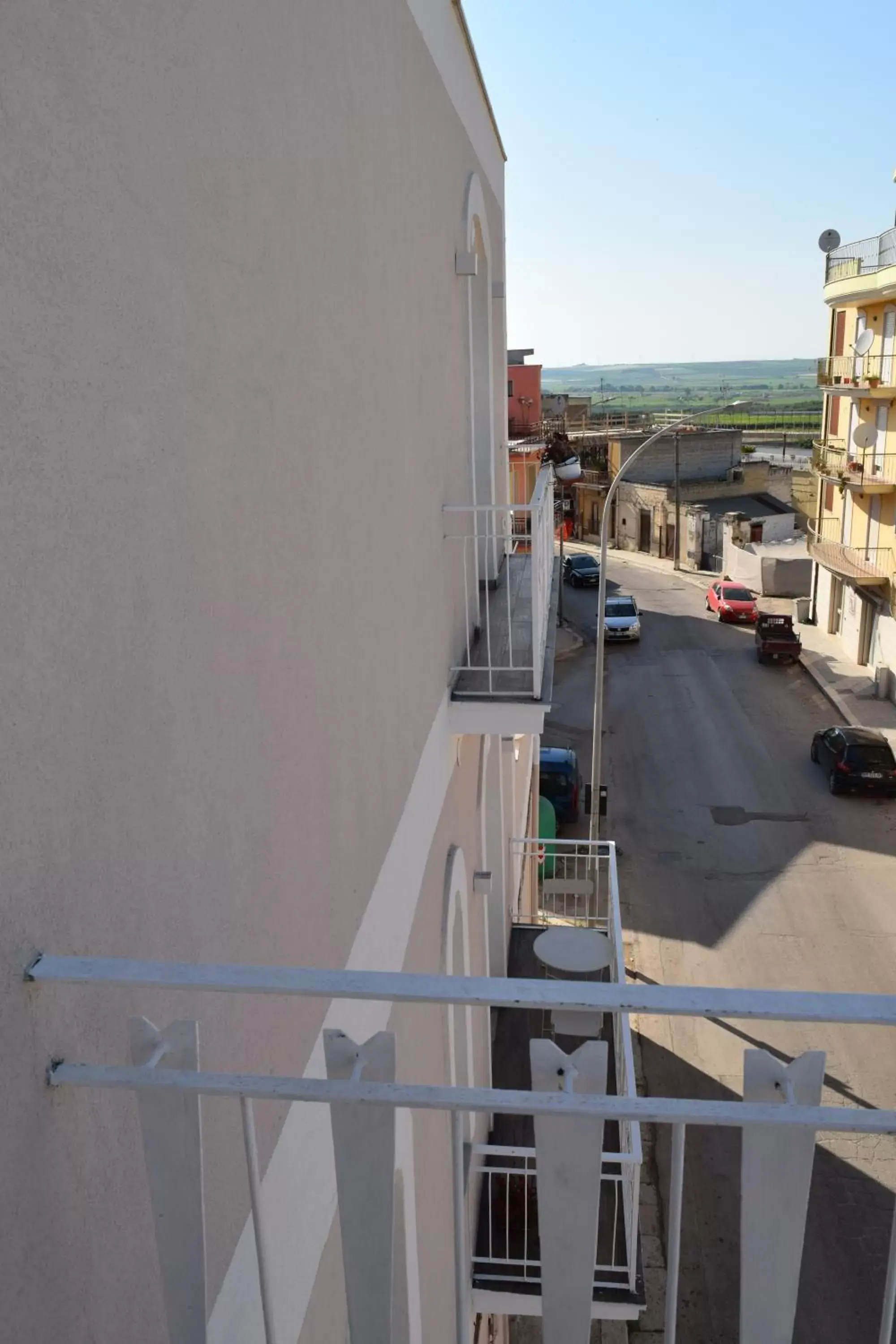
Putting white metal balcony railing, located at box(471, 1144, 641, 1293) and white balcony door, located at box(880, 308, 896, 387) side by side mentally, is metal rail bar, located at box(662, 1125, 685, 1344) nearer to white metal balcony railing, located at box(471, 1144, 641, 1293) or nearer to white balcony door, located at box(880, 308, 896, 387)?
white metal balcony railing, located at box(471, 1144, 641, 1293)

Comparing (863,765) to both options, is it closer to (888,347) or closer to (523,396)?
(523,396)

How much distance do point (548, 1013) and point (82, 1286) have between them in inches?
314

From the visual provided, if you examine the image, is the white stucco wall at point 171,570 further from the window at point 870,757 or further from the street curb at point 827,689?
the street curb at point 827,689

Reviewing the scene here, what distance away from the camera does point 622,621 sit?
1168 inches

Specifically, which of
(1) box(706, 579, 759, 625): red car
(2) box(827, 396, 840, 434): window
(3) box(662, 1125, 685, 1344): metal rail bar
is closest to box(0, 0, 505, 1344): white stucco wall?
(3) box(662, 1125, 685, 1344): metal rail bar

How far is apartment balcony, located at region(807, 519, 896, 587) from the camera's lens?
24500 millimetres

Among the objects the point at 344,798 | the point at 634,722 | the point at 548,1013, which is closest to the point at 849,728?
the point at 634,722

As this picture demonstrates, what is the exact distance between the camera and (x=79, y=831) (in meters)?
Answer: 1.41

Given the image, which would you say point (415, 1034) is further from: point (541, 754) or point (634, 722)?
point (634, 722)

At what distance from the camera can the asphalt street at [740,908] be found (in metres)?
8.88

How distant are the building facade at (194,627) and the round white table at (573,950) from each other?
3.27m

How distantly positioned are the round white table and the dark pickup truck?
20.4 meters

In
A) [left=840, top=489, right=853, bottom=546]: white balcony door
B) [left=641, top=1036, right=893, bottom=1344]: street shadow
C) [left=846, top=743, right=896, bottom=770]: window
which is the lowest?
[left=641, top=1036, right=893, bottom=1344]: street shadow

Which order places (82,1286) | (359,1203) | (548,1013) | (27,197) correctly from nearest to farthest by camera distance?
(27,197) → (82,1286) → (359,1203) → (548,1013)
